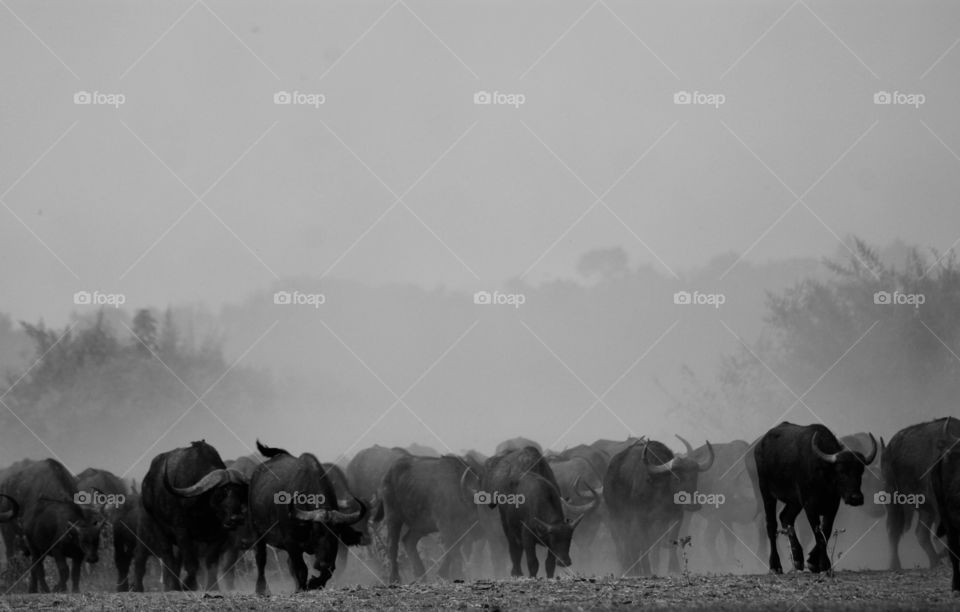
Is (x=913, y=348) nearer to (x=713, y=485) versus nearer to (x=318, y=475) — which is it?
(x=713, y=485)

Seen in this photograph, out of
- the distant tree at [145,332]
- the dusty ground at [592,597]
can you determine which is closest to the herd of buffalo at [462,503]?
the dusty ground at [592,597]

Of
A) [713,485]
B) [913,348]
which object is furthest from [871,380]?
[713,485]

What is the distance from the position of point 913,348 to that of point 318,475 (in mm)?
29371

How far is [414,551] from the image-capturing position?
26844 millimetres

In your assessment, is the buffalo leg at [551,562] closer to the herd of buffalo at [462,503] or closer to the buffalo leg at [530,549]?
the herd of buffalo at [462,503]

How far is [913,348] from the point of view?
4297cm

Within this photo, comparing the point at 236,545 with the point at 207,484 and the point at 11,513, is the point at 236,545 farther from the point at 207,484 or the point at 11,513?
the point at 11,513

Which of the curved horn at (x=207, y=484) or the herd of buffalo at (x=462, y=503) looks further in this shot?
the curved horn at (x=207, y=484)

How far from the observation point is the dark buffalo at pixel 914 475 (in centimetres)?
2333

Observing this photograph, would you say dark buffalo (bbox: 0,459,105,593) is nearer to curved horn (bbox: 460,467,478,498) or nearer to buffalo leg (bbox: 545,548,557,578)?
curved horn (bbox: 460,467,478,498)

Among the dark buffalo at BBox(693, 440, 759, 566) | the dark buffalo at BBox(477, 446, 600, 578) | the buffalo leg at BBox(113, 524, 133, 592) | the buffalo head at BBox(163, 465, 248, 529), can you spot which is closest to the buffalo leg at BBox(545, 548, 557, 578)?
the dark buffalo at BBox(477, 446, 600, 578)

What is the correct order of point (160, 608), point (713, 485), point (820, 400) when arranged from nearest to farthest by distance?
point (160, 608)
point (713, 485)
point (820, 400)

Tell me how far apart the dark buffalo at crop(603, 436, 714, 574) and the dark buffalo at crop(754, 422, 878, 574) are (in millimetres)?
4125

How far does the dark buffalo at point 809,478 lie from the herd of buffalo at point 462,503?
0.08 feet
